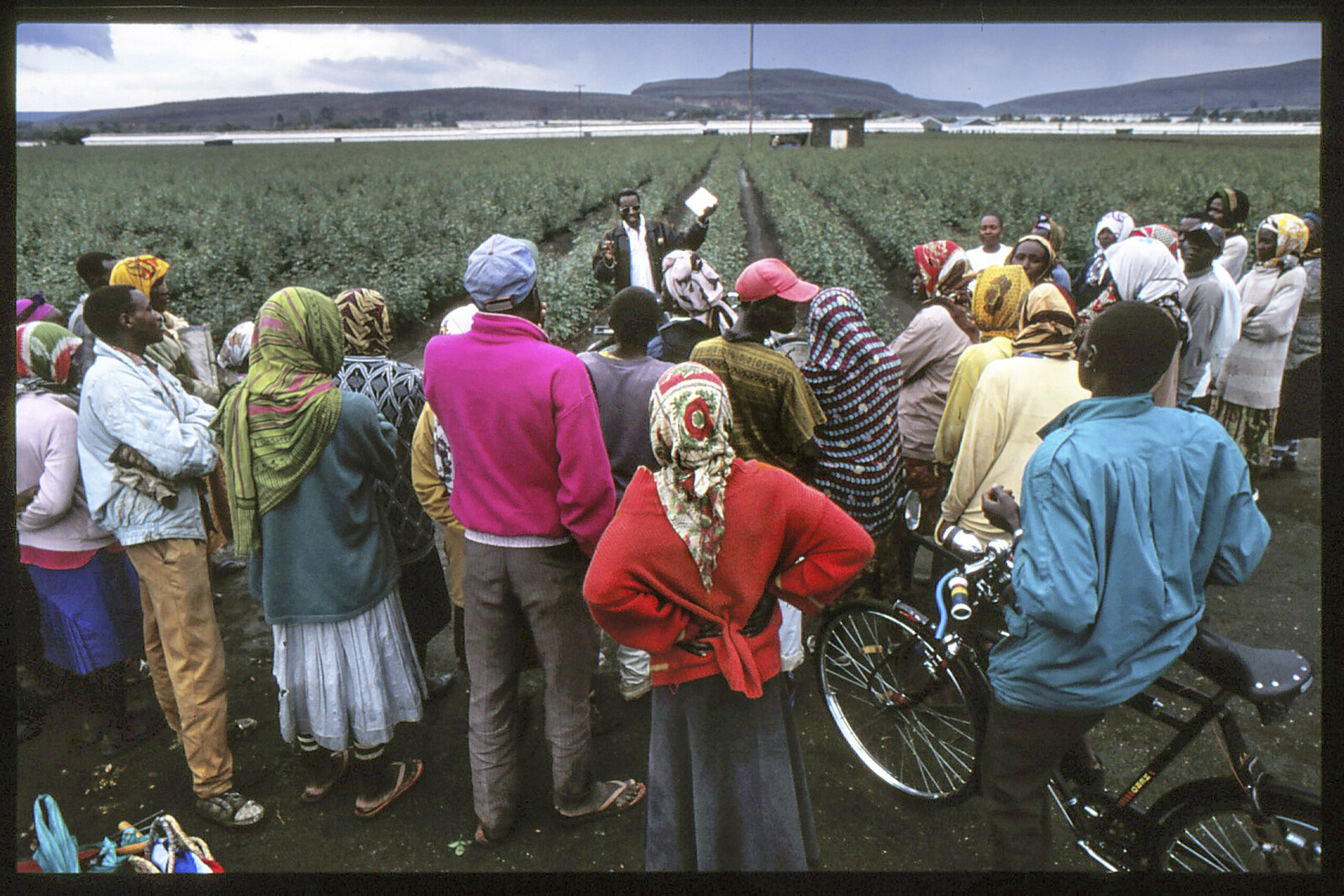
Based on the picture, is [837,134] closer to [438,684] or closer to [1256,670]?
[438,684]

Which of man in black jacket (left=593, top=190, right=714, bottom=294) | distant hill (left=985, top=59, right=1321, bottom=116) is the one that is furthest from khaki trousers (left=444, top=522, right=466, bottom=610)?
man in black jacket (left=593, top=190, right=714, bottom=294)

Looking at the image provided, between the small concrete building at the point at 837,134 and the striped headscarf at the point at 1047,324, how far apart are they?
12.3 m

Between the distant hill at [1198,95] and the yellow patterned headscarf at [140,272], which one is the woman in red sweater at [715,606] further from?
the yellow patterned headscarf at [140,272]

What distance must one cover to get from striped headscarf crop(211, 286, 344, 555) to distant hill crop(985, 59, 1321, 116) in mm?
2904

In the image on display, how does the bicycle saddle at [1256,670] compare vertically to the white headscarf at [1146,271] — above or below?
below

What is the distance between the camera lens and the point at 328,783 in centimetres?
316

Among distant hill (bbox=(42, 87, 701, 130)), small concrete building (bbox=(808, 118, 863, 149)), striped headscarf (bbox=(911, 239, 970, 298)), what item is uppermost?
small concrete building (bbox=(808, 118, 863, 149))

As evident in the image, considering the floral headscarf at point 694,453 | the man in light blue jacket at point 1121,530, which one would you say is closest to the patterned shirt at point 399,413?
the floral headscarf at point 694,453

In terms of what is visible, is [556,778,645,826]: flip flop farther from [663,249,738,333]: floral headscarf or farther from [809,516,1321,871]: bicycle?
[663,249,738,333]: floral headscarf

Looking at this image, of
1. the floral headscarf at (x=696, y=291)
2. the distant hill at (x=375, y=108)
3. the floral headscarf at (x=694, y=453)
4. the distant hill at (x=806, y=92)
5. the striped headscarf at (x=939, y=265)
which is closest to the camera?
the floral headscarf at (x=694, y=453)

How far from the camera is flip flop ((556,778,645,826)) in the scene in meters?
3.02

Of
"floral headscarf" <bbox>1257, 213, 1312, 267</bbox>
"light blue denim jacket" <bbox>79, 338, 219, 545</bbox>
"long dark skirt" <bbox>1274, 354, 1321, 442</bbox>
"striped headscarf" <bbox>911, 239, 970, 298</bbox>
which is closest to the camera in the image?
"light blue denim jacket" <bbox>79, 338, 219, 545</bbox>

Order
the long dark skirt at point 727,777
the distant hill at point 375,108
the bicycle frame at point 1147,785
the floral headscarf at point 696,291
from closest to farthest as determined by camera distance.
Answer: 1. the bicycle frame at point 1147,785
2. the long dark skirt at point 727,777
3. the distant hill at point 375,108
4. the floral headscarf at point 696,291

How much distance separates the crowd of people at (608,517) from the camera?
2158 mm
